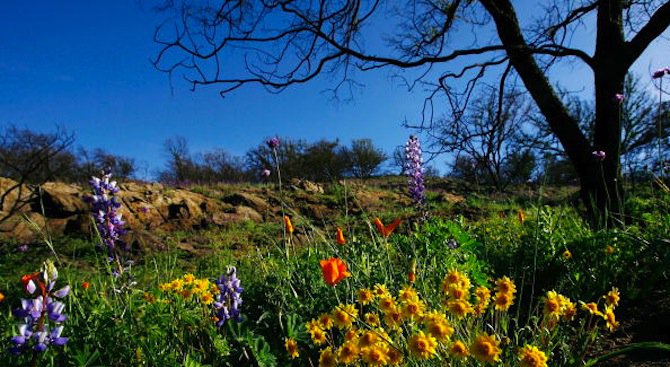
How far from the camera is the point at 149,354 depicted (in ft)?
4.96

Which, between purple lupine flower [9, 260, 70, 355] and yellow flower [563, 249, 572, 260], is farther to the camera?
yellow flower [563, 249, 572, 260]

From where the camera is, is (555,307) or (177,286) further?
(177,286)

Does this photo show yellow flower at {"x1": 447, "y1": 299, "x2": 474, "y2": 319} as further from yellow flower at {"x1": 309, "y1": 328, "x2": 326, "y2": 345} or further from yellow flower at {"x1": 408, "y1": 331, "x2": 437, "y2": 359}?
yellow flower at {"x1": 309, "y1": 328, "x2": 326, "y2": 345}

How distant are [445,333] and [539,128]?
79.9 ft

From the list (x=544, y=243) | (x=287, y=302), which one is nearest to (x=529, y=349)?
(x=287, y=302)

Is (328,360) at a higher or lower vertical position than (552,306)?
lower

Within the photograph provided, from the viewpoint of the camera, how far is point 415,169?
4766 mm

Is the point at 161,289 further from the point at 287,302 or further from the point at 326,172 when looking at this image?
the point at 326,172

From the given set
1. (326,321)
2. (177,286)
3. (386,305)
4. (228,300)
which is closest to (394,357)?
(386,305)

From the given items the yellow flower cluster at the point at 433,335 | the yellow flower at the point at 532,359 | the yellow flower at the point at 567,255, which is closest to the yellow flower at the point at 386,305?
the yellow flower cluster at the point at 433,335

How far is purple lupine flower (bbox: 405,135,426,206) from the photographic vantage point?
14.9 ft

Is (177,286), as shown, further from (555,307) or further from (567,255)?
(567,255)

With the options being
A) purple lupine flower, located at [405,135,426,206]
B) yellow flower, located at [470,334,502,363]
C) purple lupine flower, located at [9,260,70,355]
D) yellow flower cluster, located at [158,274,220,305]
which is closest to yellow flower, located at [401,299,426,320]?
yellow flower, located at [470,334,502,363]

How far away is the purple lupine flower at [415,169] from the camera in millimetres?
4535
